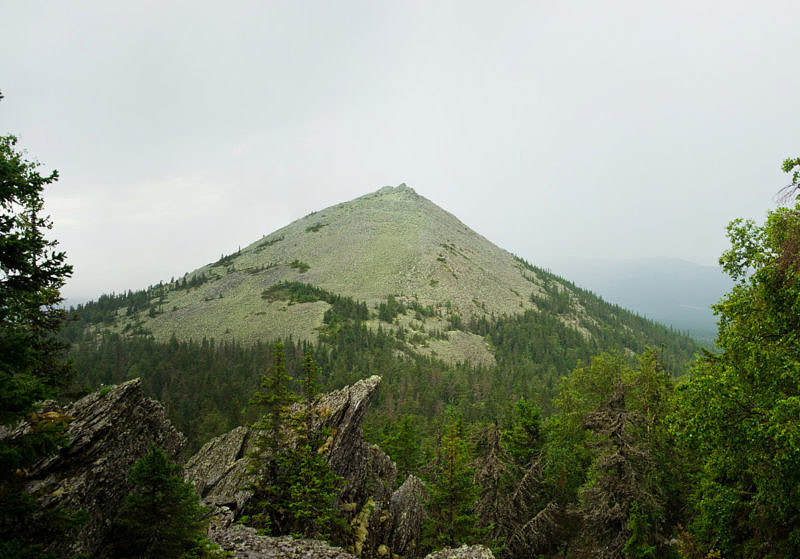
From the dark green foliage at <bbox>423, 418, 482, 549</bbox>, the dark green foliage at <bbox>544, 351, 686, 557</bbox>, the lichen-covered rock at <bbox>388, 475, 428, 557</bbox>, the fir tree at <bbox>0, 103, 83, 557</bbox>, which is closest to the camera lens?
the fir tree at <bbox>0, 103, 83, 557</bbox>

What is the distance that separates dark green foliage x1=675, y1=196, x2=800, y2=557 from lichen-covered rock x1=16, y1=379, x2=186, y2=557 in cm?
1900

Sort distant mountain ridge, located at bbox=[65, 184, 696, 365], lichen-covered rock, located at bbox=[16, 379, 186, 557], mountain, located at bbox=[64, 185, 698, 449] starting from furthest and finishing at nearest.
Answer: distant mountain ridge, located at bbox=[65, 184, 696, 365]
mountain, located at bbox=[64, 185, 698, 449]
lichen-covered rock, located at bbox=[16, 379, 186, 557]

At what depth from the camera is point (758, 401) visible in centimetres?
1181

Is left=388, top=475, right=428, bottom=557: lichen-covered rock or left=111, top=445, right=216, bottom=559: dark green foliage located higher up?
left=111, top=445, right=216, bottom=559: dark green foliage

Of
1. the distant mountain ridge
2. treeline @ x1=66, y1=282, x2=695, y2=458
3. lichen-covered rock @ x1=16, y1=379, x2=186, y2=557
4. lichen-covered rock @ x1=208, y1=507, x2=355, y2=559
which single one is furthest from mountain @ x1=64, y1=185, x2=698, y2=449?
lichen-covered rock @ x1=16, y1=379, x2=186, y2=557

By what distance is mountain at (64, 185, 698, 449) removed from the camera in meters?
73.4

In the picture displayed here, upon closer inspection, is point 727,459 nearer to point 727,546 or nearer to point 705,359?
point 727,546

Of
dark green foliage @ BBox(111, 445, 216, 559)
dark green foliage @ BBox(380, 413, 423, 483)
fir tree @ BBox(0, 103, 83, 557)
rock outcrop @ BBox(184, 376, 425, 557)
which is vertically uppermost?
fir tree @ BBox(0, 103, 83, 557)

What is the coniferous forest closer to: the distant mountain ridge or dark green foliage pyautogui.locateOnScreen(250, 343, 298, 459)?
dark green foliage pyautogui.locateOnScreen(250, 343, 298, 459)

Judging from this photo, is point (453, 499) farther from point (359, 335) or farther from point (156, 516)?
point (359, 335)

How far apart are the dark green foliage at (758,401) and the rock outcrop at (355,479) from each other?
16522 mm

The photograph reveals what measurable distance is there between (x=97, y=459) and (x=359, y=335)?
11237cm

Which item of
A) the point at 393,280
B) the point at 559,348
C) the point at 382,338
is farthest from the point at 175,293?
the point at 559,348

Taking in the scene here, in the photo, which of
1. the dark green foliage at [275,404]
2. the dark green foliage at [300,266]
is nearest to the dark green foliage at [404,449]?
the dark green foliage at [275,404]
